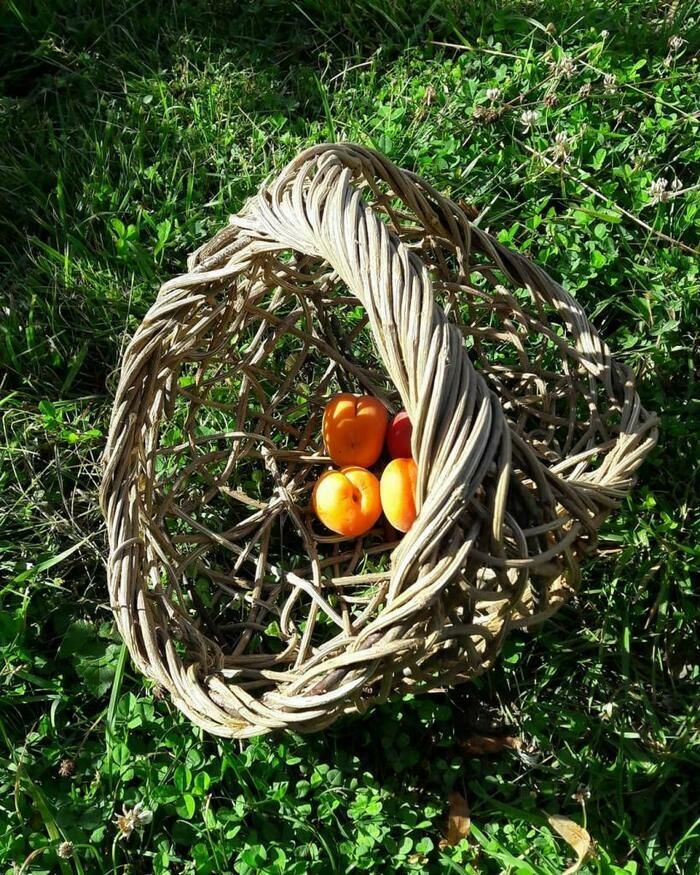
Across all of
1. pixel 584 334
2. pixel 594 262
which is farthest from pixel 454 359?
pixel 594 262

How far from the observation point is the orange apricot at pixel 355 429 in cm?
182

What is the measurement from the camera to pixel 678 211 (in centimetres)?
222

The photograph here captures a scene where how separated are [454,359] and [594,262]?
1049mm

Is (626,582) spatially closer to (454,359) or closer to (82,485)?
(454,359)

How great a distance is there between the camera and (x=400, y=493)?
5.39 ft

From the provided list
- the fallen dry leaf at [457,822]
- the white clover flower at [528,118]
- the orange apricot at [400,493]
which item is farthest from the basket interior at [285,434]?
the white clover flower at [528,118]

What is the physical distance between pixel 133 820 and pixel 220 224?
1407 mm

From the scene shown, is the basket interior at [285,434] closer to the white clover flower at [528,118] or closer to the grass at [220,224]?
the grass at [220,224]

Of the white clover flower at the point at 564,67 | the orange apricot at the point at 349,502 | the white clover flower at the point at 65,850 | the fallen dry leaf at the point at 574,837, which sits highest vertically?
the white clover flower at the point at 564,67

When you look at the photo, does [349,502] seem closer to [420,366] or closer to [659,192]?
[420,366]

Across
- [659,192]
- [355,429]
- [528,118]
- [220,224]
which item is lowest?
[355,429]

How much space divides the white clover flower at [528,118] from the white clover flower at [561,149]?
8 centimetres

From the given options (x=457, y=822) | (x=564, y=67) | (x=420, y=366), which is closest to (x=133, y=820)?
(x=457, y=822)

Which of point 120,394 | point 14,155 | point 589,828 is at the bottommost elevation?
point 589,828
